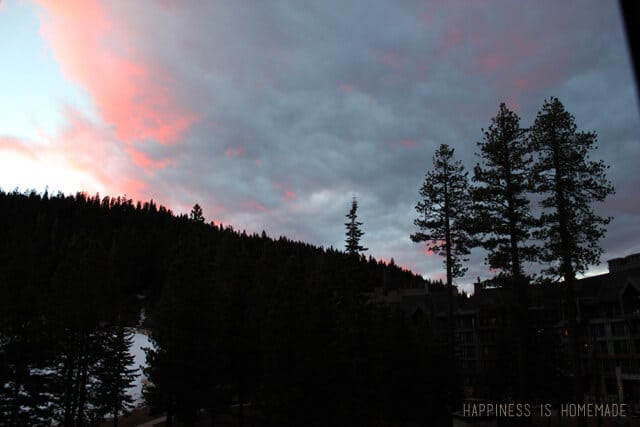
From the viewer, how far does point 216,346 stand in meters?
35.8

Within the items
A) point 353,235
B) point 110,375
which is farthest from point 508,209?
point 110,375

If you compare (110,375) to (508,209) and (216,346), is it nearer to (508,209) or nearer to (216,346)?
(216,346)

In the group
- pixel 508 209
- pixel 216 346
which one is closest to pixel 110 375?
pixel 216 346

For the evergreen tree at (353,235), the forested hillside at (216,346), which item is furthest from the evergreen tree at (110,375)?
the evergreen tree at (353,235)

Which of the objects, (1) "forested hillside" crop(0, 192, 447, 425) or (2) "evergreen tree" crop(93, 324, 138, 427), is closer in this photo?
(1) "forested hillside" crop(0, 192, 447, 425)

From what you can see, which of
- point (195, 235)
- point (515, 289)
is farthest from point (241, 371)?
point (515, 289)

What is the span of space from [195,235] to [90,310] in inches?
423

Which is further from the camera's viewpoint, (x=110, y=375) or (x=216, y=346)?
(x=110, y=375)

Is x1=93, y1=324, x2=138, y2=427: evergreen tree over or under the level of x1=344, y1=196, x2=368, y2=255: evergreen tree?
under

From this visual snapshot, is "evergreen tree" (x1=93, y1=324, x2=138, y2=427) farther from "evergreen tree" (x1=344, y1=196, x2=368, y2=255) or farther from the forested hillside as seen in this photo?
"evergreen tree" (x1=344, y1=196, x2=368, y2=255)

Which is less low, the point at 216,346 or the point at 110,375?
the point at 216,346

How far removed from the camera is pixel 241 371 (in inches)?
1540

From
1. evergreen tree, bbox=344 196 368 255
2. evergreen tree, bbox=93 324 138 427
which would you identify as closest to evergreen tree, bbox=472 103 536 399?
evergreen tree, bbox=344 196 368 255

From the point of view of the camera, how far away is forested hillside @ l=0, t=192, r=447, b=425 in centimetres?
2762
